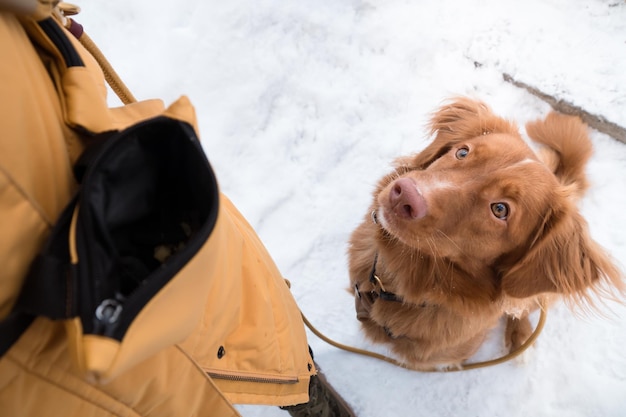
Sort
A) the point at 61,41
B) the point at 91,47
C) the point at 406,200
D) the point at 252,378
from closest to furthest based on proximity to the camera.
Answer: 1. the point at 61,41
2. the point at 91,47
3. the point at 252,378
4. the point at 406,200

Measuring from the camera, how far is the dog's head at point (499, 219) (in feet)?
5.40

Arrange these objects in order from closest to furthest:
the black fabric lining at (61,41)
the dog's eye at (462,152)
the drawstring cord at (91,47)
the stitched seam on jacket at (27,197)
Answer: the stitched seam on jacket at (27,197)
the black fabric lining at (61,41)
the drawstring cord at (91,47)
the dog's eye at (462,152)

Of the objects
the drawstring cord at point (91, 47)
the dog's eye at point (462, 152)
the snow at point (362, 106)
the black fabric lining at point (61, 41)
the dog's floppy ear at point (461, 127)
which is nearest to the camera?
the black fabric lining at point (61, 41)

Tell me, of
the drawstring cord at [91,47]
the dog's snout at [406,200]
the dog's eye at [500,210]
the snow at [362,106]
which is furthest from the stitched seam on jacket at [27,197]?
the snow at [362,106]

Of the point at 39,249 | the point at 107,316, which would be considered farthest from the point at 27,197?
the point at 107,316

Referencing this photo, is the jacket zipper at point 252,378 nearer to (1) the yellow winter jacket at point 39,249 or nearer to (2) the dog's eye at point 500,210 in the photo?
(1) the yellow winter jacket at point 39,249

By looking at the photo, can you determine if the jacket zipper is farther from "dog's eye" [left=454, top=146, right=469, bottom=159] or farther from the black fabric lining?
"dog's eye" [left=454, top=146, right=469, bottom=159]

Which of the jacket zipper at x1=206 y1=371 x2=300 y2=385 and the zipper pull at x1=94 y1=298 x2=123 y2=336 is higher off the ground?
the zipper pull at x1=94 y1=298 x2=123 y2=336

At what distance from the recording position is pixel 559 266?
1736mm

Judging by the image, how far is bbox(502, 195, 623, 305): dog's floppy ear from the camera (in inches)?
68.1

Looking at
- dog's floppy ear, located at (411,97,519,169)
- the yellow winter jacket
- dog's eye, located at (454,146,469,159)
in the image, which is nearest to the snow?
dog's floppy ear, located at (411,97,519,169)

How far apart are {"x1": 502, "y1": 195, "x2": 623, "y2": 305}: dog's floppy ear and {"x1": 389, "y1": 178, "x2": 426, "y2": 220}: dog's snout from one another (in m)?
0.55

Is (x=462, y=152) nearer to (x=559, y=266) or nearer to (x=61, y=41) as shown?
(x=559, y=266)

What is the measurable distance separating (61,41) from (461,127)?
1837 mm
